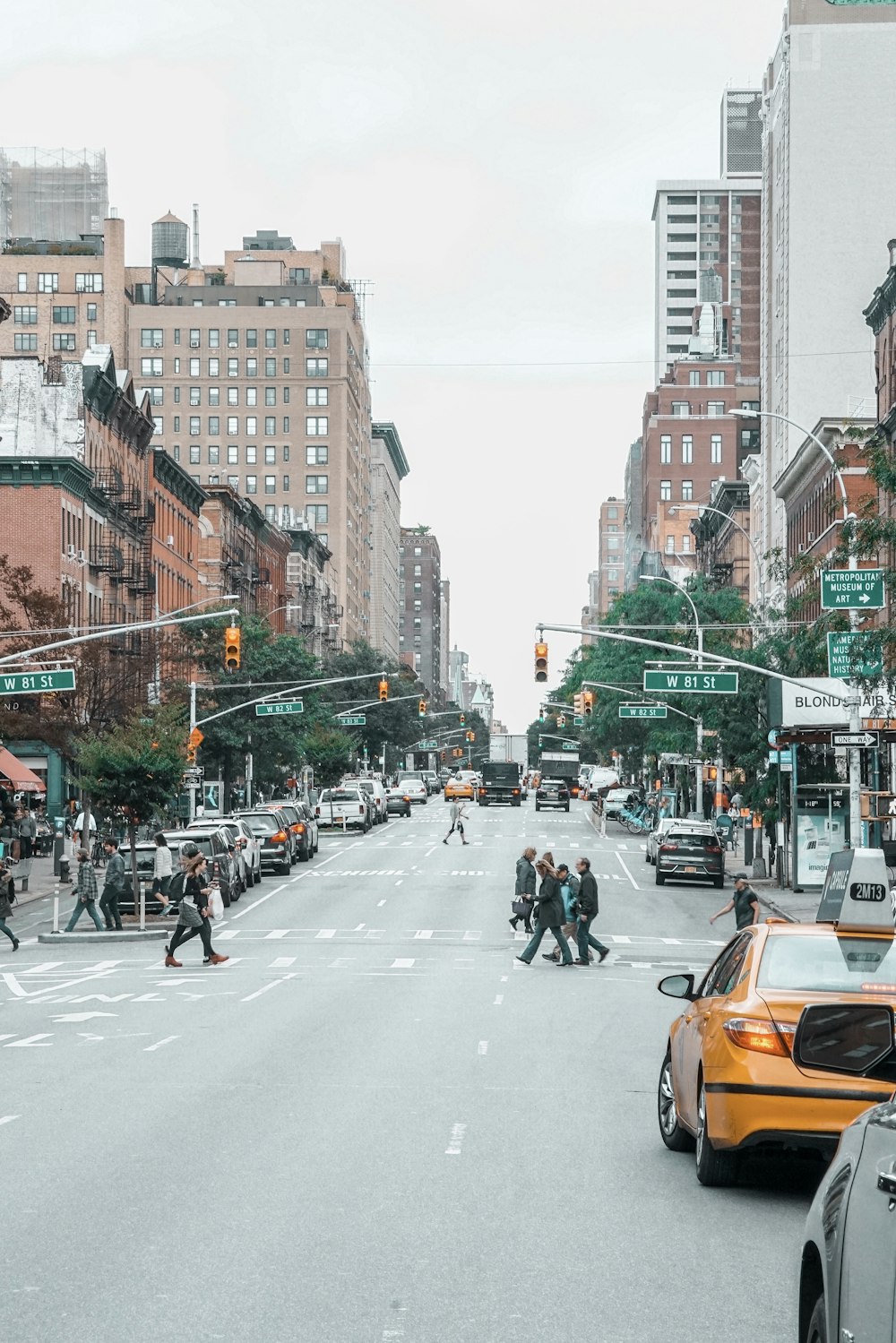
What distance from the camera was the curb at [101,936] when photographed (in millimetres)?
35094

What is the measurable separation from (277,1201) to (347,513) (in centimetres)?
15515

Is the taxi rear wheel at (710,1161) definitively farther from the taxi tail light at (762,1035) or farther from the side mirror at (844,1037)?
the side mirror at (844,1037)

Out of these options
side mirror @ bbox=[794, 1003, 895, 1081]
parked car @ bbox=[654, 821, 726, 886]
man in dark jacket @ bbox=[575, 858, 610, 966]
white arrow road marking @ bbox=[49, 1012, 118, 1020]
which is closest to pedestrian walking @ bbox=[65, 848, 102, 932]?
man in dark jacket @ bbox=[575, 858, 610, 966]

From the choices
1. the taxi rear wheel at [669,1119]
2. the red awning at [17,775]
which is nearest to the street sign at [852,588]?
the taxi rear wheel at [669,1119]

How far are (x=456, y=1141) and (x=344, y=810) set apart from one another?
67740mm

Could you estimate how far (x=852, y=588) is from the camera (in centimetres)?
3072

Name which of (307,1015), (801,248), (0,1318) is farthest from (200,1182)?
(801,248)

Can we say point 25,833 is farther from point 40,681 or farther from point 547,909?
point 547,909

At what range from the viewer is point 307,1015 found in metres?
21.2

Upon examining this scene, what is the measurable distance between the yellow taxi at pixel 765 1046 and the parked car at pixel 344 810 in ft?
223

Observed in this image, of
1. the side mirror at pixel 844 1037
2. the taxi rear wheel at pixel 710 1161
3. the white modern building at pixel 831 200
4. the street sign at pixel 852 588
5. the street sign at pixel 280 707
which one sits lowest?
the taxi rear wheel at pixel 710 1161

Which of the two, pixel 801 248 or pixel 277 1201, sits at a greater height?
pixel 801 248

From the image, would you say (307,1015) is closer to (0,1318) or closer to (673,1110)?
(673,1110)

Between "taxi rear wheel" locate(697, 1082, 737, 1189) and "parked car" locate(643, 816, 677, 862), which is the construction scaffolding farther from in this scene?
"taxi rear wheel" locate(697, 1082, 737, 1189)
